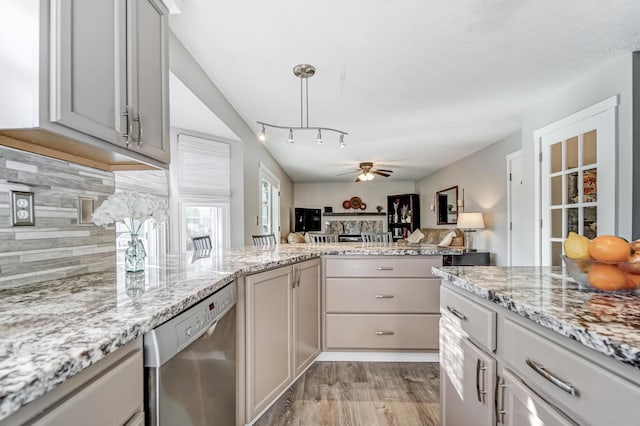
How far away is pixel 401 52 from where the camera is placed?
7.61ft

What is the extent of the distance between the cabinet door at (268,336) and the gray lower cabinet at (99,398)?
A: 2.91ft

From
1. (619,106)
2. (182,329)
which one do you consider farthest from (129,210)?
(619,106)

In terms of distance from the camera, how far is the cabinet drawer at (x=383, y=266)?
2.45 meters

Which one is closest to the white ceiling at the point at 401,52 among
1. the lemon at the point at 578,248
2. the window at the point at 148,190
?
the window at the point at 148,190

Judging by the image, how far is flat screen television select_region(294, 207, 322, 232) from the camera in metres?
9.25

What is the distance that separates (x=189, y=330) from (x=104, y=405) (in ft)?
1.10

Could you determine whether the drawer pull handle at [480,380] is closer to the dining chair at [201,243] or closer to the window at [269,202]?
the dining chair at [201,243]

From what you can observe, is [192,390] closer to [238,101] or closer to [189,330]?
[189,330]

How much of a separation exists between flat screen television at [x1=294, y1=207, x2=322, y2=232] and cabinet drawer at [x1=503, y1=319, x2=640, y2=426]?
27.6ft

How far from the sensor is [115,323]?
70 cm

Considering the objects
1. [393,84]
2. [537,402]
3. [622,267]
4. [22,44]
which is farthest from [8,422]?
[393,84]

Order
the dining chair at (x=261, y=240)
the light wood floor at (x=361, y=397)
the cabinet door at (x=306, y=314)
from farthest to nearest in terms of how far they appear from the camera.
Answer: the dining chair at (x=261, y=240) < the cabinet door at (x=306, y=314) < the light wood floor at (x=361, y=397)

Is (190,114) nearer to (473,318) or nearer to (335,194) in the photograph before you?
(473,318)

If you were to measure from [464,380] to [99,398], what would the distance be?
1156mm
